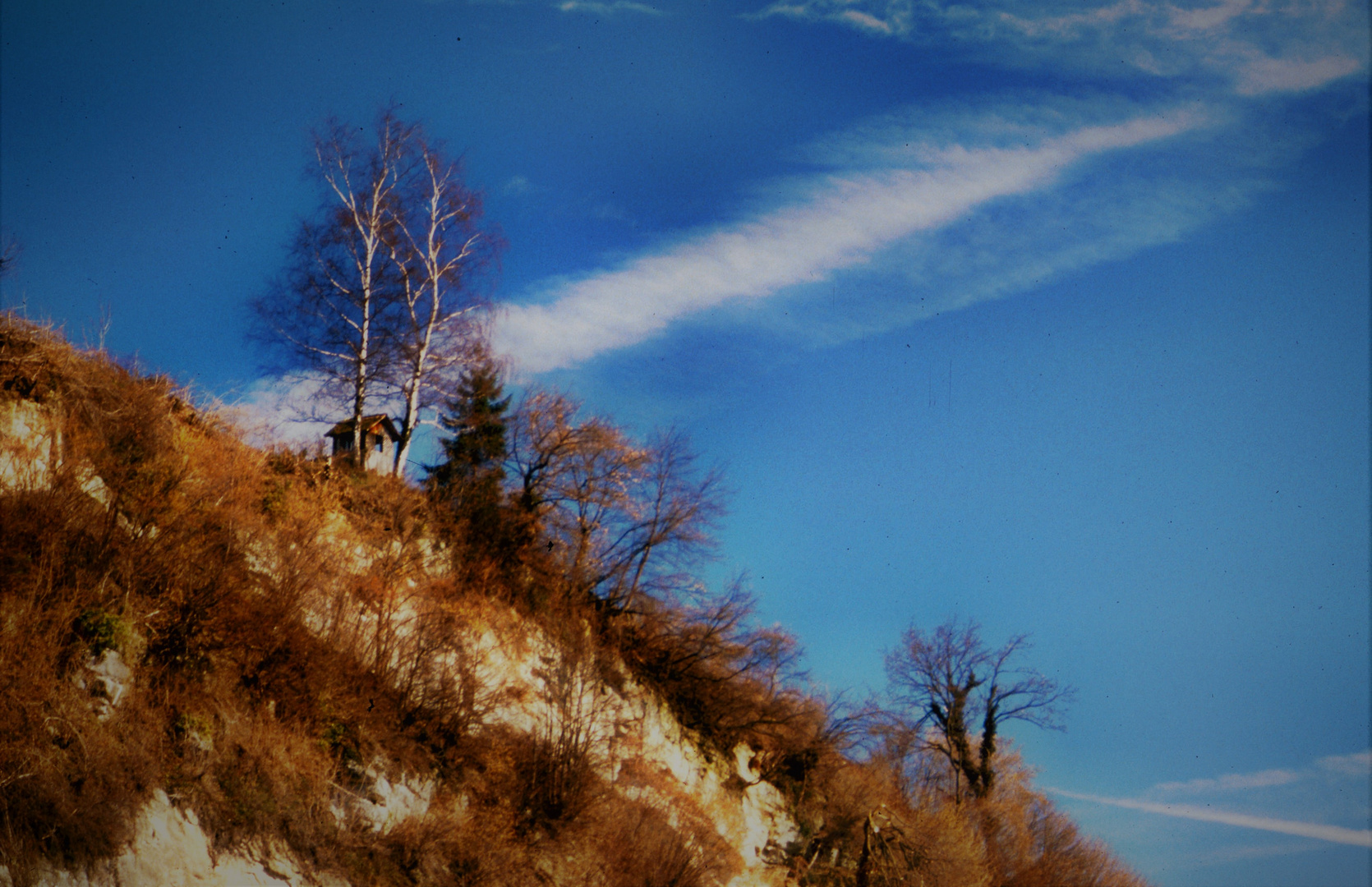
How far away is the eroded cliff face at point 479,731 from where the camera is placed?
998 centimetres

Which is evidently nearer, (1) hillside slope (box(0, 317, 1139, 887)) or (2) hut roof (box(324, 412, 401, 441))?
(1) hillside slope (box(0, 317, 1139, 887))

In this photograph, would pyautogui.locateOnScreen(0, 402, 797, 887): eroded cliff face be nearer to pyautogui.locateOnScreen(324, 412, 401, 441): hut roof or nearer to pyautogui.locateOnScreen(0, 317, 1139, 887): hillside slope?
pyautogui.locateOnScreen(0, 317, 1139, 887): hillside slope

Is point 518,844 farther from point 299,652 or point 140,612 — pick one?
point 140,612

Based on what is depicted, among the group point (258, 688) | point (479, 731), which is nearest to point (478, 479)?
point (479, 731)

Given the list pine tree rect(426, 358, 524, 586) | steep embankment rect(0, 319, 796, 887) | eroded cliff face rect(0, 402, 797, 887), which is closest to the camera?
steep embankment rect(0, 319, 796, 887)

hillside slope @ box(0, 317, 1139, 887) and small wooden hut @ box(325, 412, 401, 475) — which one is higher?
→ small wooden hut @ box(325, 412, 401, 475)

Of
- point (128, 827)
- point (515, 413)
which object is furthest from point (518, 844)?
point (515, 413)

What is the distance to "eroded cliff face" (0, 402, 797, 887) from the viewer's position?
9977mm

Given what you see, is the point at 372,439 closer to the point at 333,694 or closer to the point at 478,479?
the point at 478,479

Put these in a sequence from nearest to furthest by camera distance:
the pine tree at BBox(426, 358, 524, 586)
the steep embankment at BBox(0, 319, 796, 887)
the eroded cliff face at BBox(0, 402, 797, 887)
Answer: the steep embankment at BBox(0, 319, 796, 887), the eroded cliff face at BBox(0, 402, 797, 887), the pine tree at BBox(426, 358, 524, 586)

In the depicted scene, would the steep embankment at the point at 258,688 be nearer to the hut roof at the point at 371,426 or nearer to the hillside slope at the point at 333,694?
the hillside slope at the point at 333,694

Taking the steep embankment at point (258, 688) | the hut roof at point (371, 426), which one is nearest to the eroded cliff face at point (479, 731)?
the steep embankment at point (258, 688)

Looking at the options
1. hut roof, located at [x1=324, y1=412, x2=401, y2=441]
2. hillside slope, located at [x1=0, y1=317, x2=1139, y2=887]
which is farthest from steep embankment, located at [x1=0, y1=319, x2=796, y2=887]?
hut roof, located at [x1=324, y1=412, x2=401, y2=441]

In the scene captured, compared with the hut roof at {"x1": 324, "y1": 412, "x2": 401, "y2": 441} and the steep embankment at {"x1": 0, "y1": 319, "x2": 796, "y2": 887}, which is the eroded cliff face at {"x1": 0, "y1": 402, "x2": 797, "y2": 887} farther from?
the hut roof at {"x1": 324, "y1": 412, "x2": 401, "y2": 441}
